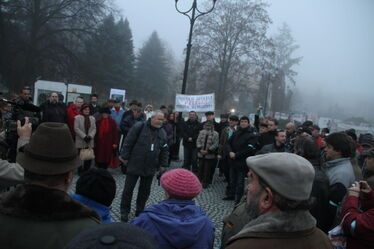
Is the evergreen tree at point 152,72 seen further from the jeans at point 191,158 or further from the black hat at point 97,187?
the black hat at point 97,187

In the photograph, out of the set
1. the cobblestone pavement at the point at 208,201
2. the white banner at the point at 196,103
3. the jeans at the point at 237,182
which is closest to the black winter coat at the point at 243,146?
the jeans at the point at 237,182

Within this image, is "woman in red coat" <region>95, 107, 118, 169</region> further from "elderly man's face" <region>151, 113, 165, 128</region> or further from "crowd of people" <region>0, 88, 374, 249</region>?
"crowd of people" <region>0, 88, 374, 249</region>

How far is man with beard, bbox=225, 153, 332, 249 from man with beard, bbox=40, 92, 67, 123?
23.0 feet

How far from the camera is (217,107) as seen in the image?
3102 centimetres

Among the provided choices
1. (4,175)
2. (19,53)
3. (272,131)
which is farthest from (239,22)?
(4,175)

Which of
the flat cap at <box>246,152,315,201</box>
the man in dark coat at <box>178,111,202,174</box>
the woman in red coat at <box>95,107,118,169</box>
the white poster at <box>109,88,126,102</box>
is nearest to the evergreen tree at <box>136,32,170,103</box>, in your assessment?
the white poster at <box>109,88,126,102</box>

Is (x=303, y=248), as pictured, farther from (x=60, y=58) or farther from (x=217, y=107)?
(x=217, y=107)

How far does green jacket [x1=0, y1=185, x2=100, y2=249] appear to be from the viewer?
1.54 m

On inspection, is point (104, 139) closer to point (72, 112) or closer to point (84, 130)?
point (84, 130)

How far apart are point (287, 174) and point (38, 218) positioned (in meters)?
1.31

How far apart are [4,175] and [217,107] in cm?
2908

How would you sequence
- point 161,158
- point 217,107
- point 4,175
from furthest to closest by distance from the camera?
point 217,107, point 161,158, point 4,175

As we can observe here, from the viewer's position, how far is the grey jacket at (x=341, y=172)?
3117 mm

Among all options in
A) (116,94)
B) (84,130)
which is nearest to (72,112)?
(84,130)
